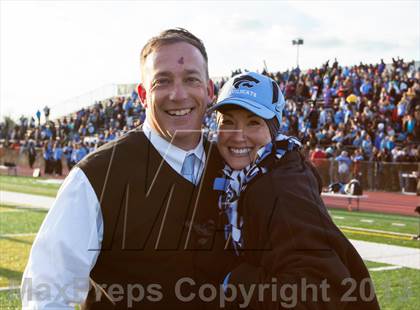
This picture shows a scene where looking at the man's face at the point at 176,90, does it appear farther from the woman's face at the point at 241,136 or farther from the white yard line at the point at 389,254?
the white yard line at the point at 389,254

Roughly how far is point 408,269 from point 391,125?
1477 centimetres

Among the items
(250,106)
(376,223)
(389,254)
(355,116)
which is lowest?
(389,254)

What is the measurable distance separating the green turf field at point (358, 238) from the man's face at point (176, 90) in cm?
403

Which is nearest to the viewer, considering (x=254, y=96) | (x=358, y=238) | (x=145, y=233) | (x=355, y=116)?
(x=145, y=233)

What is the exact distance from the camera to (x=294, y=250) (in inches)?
93.3

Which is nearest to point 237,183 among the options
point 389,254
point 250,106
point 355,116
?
point 250,106

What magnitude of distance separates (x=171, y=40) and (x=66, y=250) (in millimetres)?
995

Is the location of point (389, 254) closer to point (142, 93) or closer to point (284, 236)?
point (142, 93)

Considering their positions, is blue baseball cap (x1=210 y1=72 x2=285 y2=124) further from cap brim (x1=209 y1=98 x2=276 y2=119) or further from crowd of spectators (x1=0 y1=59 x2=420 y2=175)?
crowd of spectators (x1=0 y1=59 x2=420 y2=175)

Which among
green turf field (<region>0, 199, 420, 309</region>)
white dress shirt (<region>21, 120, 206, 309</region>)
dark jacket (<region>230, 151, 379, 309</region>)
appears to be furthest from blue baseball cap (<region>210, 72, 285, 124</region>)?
green turf field (<region>0, 199, 420, 309</region>)

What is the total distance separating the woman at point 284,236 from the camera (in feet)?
7.66

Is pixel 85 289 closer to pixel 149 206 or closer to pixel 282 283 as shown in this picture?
pixel 149 206

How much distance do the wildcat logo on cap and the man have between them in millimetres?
166

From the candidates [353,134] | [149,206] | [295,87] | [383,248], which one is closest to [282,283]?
[149,206]
